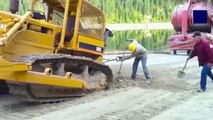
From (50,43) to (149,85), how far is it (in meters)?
2.89

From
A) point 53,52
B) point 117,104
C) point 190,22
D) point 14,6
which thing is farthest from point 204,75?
point 190,22

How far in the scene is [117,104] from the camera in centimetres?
841

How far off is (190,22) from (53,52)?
43.8ft

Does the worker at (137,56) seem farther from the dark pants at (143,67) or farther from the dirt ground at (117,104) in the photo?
the dirt ground at (117,104)

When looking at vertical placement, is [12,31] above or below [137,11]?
below

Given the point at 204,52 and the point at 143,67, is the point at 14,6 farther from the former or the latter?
the point at 204,52

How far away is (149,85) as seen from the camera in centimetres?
1103

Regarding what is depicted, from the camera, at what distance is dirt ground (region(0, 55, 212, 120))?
7.47 meters

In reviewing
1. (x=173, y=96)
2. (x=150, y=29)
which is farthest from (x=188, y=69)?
(x=150, y=29)

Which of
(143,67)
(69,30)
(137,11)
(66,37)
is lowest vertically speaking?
(143,67)

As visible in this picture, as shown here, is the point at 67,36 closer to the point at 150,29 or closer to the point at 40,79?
the point at 40,79

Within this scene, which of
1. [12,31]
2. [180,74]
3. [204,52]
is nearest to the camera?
[12,31]

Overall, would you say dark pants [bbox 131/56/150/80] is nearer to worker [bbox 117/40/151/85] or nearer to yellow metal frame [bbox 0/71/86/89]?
worker [bbox 117/40/151/85]

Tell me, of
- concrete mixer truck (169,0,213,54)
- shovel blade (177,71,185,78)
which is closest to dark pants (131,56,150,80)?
shovel blade (177,71,185,78)
